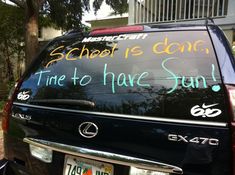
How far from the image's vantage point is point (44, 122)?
2113 mm

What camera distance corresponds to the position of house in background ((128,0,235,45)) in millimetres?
8367

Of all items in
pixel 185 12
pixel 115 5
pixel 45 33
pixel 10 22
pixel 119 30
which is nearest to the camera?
pixel 119 30

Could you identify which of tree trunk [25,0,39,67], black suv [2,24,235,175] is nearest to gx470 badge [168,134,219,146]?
black suv [2,24,235,175]

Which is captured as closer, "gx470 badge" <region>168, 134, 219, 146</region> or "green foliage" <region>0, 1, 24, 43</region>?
"gx470 badge" <region>168, 134, 219, 146</region>

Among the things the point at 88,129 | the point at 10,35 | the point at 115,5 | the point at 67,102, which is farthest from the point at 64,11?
the point at 88,129

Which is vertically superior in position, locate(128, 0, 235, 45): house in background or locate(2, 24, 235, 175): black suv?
locate(128, 0, 235, 45): house in background

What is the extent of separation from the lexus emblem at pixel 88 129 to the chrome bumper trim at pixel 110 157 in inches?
3.5

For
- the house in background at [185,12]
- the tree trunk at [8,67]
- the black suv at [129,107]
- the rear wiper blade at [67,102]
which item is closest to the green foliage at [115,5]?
the house in background at [185,12]

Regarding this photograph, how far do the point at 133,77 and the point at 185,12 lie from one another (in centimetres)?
801

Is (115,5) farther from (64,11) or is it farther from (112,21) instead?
(112,21)

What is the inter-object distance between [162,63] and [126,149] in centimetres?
59

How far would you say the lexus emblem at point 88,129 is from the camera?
190 cm

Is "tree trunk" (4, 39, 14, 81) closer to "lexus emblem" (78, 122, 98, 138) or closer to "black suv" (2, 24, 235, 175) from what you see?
"black suv" (2, 24, 235, 175)

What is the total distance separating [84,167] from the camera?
193cm
